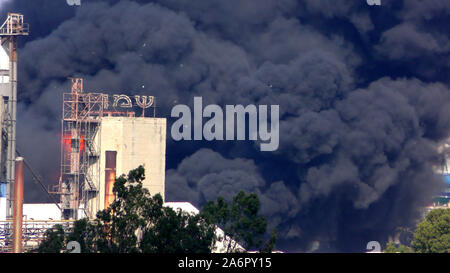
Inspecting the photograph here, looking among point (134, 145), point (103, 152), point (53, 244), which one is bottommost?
point (53, 244)

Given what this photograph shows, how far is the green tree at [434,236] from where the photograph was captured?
72.9 meters

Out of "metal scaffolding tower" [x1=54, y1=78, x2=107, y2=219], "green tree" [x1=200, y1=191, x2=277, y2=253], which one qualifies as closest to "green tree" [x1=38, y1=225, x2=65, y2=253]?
"green tree" [x1=200, y1=191, x2=277, y2=253]

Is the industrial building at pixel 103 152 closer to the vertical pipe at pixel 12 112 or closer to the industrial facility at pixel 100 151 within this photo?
the industrial facility at pixel 100 151

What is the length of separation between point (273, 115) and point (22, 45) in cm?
2839

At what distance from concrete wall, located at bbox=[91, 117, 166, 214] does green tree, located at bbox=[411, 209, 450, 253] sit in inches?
838

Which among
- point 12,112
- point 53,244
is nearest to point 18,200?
point 53,244

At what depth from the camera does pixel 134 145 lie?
77125 millimetres

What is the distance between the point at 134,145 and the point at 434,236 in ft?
83.6

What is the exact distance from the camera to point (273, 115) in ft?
324

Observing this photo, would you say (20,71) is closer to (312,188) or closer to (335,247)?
(312,188)

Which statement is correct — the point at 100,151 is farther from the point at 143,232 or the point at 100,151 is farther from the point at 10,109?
the point at 143,232

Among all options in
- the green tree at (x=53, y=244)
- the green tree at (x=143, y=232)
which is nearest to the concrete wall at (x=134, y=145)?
the green tree at (x=53, y=244)

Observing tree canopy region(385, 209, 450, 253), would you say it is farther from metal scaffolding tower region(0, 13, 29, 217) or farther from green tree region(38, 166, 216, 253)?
green tree region(38, 166, 216, 253)
